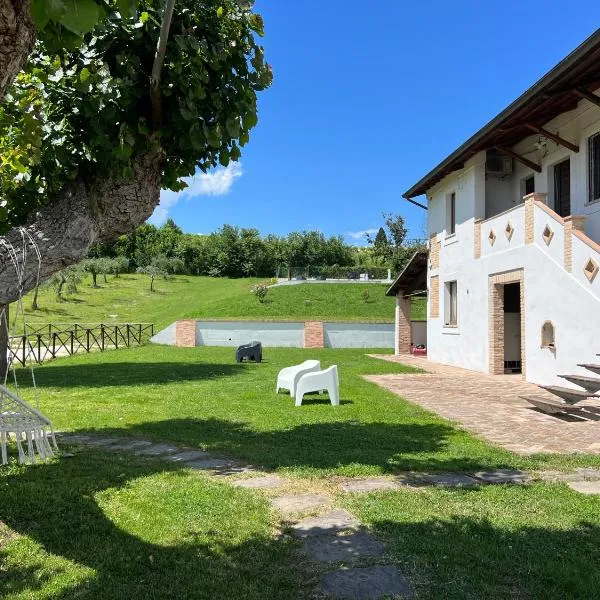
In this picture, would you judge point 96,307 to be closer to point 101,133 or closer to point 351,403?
point 351,403

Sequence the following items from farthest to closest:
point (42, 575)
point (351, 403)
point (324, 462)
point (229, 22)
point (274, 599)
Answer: point (351, 403) < point (324, 462) < point (229, 22) < point (42, 575) < point (274, 599)

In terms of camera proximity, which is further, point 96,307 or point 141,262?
point 141,262

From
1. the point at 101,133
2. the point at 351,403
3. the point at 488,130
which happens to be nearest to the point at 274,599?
the point at 101,133

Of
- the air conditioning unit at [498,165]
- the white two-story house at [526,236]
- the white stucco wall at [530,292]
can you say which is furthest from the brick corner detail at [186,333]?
the air conditioning unit at [498,165]

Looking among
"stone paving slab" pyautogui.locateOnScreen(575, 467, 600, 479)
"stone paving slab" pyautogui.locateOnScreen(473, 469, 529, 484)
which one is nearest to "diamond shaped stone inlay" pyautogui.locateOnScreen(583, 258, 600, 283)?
"stone paving slab" pyautogui.locateOnScreen(575, 467, 600, 479)

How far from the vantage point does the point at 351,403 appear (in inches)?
377

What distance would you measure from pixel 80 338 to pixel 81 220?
79.4 feet

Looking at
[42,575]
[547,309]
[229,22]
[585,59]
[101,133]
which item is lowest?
[42,575]

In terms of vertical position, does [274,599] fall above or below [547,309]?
below

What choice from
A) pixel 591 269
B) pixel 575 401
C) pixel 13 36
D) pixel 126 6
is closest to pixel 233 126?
pixel 13 36

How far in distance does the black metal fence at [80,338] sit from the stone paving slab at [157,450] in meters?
14.9

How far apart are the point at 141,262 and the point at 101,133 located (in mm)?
62906

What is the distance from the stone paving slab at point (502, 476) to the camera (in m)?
4.97

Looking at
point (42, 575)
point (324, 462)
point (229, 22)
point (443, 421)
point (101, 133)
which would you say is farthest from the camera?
point (443, 421)
